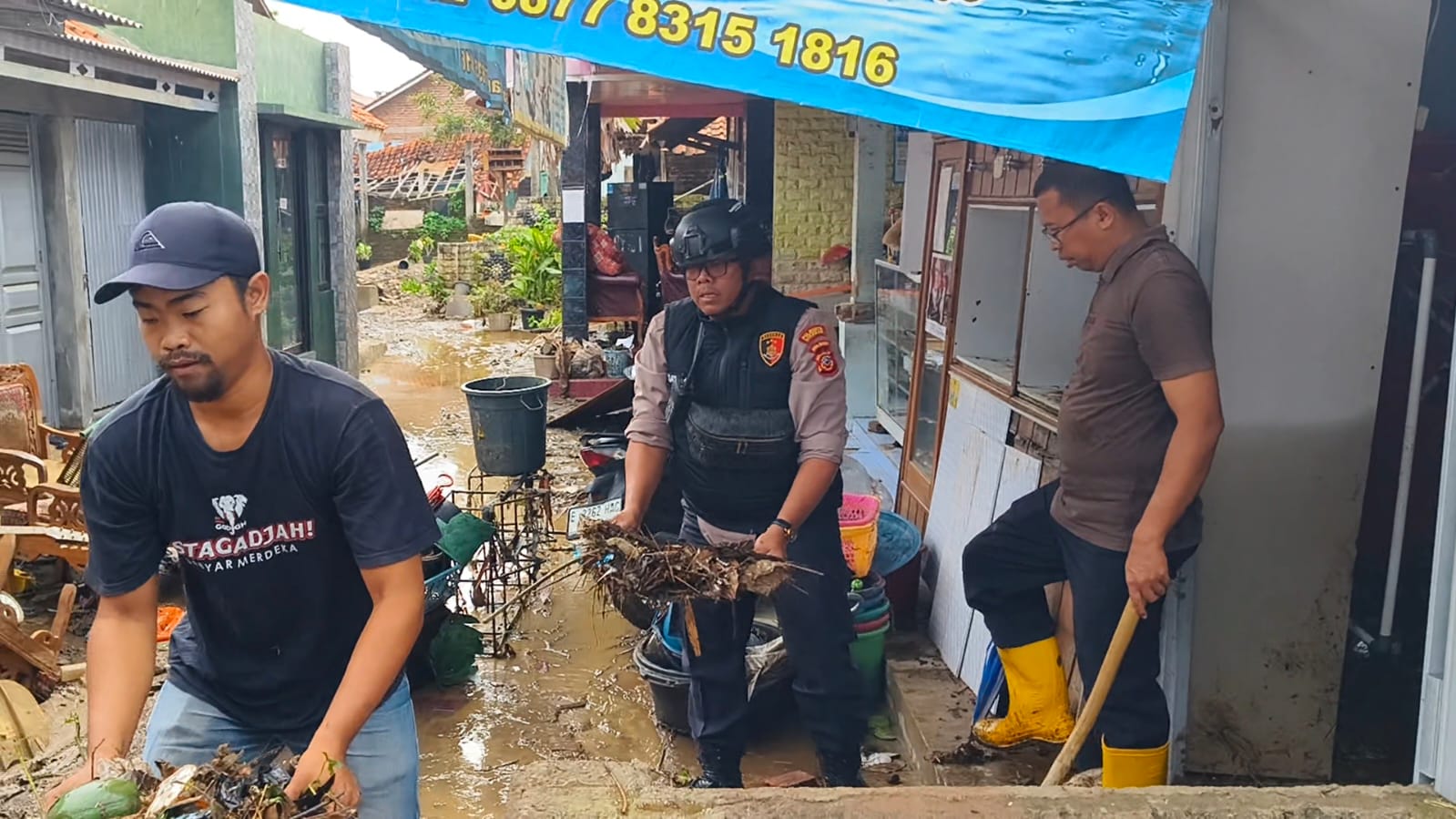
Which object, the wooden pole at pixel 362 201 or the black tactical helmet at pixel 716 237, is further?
the wooden pole at pixel 362 201

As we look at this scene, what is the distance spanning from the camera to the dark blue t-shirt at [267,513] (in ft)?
7.91

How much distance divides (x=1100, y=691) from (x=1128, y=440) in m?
0.70

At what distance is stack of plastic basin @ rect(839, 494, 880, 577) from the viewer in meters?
4.87

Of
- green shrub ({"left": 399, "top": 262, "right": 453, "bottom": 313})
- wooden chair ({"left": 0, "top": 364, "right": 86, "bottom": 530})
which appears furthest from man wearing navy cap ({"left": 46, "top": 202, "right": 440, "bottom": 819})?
green shrub ({"left": 399, "top": 262, "right": 453, "bottom": 313})

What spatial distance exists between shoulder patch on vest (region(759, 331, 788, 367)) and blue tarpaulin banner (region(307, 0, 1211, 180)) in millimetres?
1236

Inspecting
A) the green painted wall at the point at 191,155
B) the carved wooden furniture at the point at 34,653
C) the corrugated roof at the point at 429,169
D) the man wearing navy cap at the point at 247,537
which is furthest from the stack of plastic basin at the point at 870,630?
the corrugated roof at the point at 429,169

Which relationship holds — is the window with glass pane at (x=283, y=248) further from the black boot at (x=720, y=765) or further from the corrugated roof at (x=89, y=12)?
the black boot at (x=720, y=765)

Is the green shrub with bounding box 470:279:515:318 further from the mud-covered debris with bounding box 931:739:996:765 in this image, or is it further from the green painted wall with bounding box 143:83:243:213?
the mud-covered debris with bounding box 931:739:996:765

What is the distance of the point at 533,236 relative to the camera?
68.6 ft

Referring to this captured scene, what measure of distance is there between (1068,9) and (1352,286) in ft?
4.13

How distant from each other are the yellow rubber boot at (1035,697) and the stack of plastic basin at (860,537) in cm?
100

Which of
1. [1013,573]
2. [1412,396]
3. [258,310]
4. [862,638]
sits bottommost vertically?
[862,638]

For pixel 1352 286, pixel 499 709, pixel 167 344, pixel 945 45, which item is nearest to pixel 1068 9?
pixel 945 45

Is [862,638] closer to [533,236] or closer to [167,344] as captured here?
[167,344]
